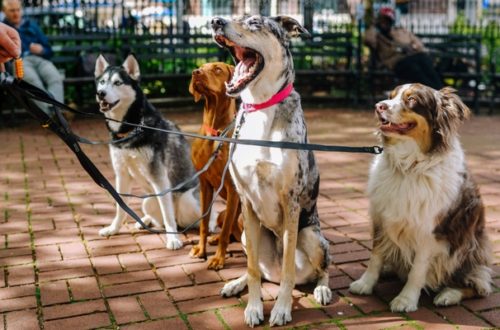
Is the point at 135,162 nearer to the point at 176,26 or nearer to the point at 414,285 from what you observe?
the point at 414,285

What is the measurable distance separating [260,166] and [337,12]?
1179 cm

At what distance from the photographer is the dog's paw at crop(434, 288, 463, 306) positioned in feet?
12.4

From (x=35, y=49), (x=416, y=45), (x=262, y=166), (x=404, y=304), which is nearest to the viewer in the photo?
(x=262, y=166)

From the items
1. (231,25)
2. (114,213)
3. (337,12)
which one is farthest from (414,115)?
(337,12)

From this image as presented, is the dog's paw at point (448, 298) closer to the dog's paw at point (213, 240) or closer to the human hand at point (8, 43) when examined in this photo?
the dog's paw at point (213, 240)

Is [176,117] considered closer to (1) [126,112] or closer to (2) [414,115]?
(1) [126,112]

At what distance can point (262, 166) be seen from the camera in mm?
3467

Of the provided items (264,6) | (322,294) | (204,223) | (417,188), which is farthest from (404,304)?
(264,6)

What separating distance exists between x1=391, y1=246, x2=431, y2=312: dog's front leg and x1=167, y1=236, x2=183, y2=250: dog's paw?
1874mm

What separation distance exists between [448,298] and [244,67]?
1.96m

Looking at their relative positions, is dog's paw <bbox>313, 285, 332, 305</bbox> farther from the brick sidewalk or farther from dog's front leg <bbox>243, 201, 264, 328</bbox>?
dog's front leg <bbox>243, 201, 264, 328</bbox>

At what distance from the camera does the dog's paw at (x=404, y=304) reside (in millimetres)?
3707

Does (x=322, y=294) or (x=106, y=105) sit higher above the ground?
(x=106, y=105)

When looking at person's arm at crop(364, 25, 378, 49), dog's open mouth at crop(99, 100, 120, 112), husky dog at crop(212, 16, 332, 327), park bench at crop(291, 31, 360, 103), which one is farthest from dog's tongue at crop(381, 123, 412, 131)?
park bench at crop(291, 31, 360, 103)
